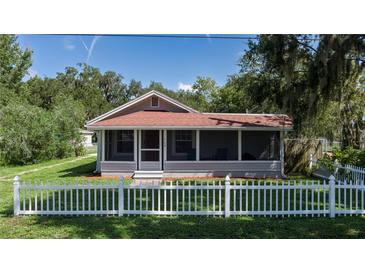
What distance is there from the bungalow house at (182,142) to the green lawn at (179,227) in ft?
18.9

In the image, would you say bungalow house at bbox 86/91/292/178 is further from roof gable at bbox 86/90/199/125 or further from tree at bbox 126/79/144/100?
tree at bbox 126/79/144/100

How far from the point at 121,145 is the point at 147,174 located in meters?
2.27

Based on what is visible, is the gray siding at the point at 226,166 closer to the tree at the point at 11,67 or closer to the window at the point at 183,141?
the window at the point at 183,141

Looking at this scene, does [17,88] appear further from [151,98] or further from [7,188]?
[7,188]

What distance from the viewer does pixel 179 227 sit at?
192 inches

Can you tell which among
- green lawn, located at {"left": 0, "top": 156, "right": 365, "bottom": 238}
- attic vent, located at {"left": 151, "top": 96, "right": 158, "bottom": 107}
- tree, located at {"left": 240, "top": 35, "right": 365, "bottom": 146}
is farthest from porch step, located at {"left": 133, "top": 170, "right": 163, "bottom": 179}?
green lawn, located at {"left": 0, "top": 156, "right": 365, "bottom": 238}

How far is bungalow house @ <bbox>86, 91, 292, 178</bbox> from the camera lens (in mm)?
11438

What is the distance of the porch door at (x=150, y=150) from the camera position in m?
11.7

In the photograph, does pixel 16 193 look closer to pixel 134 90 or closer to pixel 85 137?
pixel 85 137

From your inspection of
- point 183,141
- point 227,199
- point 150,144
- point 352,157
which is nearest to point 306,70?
point 352,157
